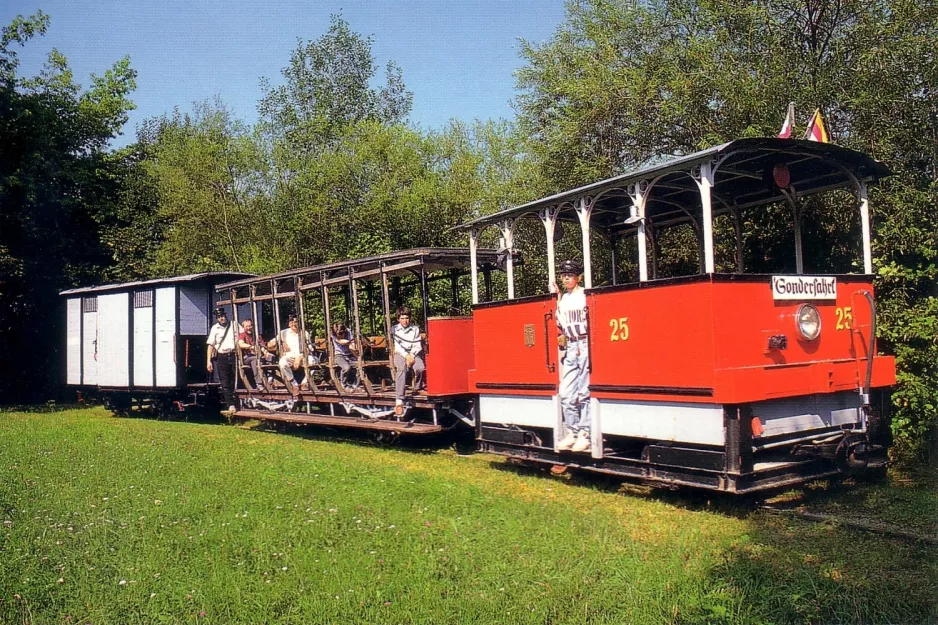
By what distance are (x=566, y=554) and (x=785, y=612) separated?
1506 mm

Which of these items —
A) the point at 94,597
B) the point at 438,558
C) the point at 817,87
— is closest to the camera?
the point at 94,597

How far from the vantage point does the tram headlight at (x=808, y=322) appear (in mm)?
7008

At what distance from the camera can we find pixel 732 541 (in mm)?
5789

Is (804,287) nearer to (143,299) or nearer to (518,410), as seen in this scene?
(518,410)

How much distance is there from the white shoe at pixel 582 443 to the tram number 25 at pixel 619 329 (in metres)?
1.02

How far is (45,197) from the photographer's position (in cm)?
2227

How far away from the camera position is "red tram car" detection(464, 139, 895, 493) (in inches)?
260

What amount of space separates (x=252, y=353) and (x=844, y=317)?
10.8m

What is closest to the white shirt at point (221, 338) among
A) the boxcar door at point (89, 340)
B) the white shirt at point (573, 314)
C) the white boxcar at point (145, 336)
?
the white boxcar at point (145, 336)

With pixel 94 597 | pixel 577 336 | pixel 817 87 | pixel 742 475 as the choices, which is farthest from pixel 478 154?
pixel 94 597

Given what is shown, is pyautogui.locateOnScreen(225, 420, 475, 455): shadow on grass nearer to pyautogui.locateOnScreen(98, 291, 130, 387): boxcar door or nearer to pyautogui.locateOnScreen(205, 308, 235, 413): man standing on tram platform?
pyautogui.locateOnScreen(205, 308, 235, 413): man standing on tram platform

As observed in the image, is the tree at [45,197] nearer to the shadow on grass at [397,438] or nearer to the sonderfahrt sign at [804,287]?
the shadow on grass at [397,438]

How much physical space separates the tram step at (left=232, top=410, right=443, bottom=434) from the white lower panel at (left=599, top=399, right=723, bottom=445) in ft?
11.6

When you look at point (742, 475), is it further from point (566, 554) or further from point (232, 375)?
point (232, 375)
